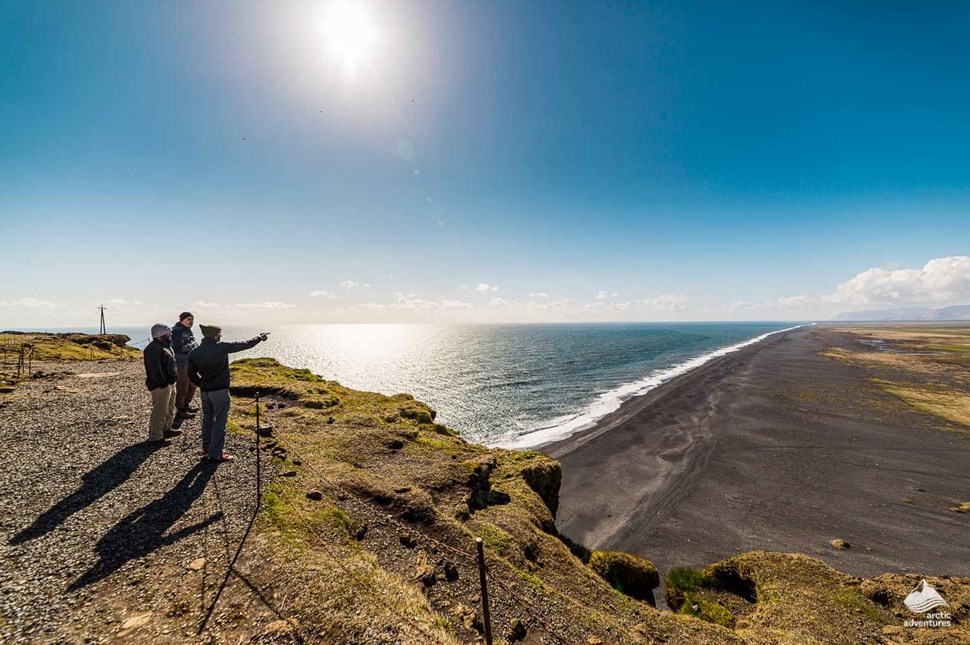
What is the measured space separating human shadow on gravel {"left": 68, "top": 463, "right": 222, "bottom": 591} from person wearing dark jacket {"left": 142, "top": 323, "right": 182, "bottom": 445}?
375 cm

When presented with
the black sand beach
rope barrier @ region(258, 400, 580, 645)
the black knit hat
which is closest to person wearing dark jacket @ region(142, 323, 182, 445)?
the black knit hat

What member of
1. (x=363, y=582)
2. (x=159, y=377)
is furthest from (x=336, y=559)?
(x=159, y=377)

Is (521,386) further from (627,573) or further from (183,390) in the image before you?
(183,390)

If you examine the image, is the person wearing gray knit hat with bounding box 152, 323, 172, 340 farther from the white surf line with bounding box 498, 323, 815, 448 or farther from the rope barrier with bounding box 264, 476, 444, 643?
the white surf line with bounding box 498, 323, 815, 448

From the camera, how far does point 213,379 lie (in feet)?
32.5

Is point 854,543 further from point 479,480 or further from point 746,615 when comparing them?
point 479,480

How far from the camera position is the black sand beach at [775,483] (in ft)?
56.9

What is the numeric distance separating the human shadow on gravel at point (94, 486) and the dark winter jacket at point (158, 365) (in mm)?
2051

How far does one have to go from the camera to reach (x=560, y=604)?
7688 mm

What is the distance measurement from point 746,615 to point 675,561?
7.51 metres

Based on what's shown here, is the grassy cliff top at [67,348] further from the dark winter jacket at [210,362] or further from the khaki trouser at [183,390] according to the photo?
the dark winter jacket at [210,362]

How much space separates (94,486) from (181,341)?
18.2 ft

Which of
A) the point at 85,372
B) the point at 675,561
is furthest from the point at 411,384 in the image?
the point at 675,561

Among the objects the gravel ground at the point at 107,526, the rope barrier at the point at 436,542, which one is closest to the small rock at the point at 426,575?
the rope barrier at the point at 436,542
